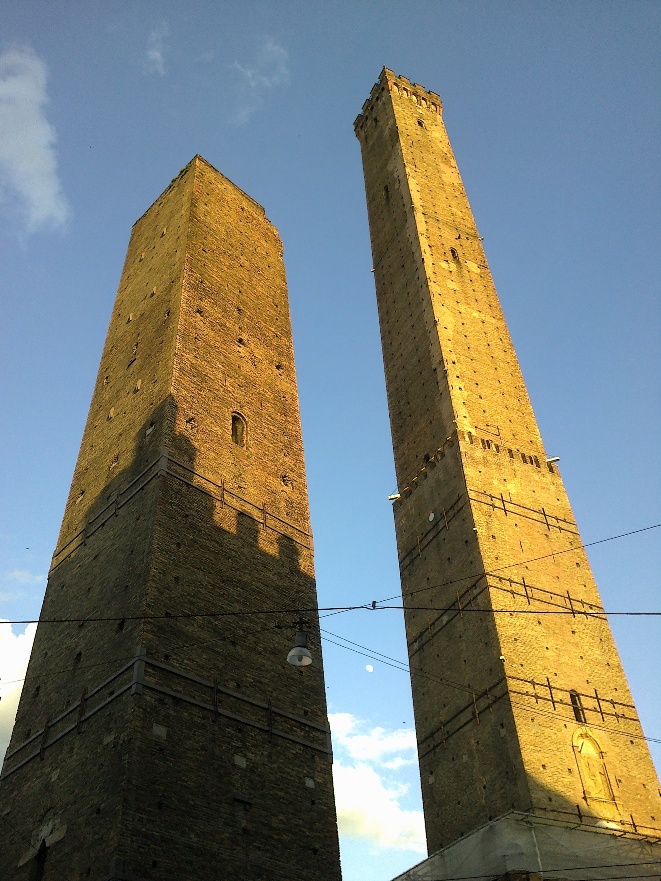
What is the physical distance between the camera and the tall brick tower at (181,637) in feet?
37.4

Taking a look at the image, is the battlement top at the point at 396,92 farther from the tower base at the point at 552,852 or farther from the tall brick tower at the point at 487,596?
the tower base at the point at 552,852

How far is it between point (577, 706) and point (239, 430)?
8142 millimetres

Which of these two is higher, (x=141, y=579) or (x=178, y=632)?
(x=141, y=579)

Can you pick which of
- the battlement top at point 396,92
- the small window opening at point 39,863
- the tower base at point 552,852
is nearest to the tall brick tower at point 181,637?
the small window opening at point 39,863

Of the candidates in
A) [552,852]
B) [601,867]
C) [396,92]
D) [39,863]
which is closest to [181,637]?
[39,863]

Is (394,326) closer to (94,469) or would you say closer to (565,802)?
(94,469)

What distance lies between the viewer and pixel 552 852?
1397cm

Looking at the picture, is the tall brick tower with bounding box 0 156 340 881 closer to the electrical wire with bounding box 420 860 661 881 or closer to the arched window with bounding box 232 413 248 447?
the arched window with bounding box 232 413 248 447

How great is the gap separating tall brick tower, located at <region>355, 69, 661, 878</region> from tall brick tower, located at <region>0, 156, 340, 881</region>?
360cm

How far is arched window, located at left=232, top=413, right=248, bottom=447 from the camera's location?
56.2ft

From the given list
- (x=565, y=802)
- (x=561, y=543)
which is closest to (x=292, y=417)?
(x=561, y=543)

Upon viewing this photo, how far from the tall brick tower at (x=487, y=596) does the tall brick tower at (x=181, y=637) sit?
142 inches

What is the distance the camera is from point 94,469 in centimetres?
1758

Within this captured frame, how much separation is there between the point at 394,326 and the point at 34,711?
15216 mm
